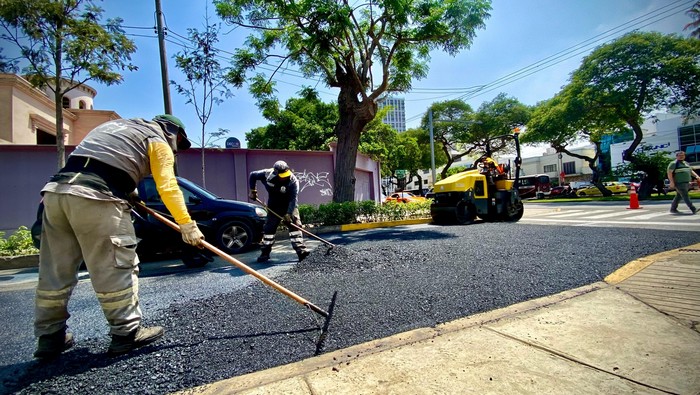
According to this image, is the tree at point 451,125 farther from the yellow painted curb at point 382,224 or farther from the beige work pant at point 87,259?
the beige work pant at point 87,259

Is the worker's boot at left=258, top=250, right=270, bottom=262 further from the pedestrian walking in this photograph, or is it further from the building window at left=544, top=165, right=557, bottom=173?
the building window at left=544, top=165, right=557, bottom=173

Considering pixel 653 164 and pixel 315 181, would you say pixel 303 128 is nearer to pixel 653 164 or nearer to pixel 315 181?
pixel 315 181

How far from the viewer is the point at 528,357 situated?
1831 millimetres

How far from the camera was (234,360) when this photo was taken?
1.92m

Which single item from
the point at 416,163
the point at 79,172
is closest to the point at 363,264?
the point at 79,172

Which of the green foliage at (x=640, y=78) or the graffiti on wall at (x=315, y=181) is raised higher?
the green foliage at (x=640, y=78)

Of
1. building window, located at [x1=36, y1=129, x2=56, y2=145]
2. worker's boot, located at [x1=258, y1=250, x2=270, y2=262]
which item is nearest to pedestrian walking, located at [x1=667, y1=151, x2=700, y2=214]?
worker's boot, located at [x1=258, y1=250, x2=270, y2=262]

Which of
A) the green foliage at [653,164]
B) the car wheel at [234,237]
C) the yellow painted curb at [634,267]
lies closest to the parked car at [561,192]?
the green foliage at [653,164]

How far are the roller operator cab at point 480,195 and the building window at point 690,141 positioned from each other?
37.0 metres

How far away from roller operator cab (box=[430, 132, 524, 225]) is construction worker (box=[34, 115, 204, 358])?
300 inches

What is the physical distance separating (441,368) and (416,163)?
121 ft

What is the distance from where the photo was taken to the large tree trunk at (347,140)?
10211mm

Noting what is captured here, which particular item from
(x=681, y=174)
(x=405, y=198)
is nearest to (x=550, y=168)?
(x=405, y=198)

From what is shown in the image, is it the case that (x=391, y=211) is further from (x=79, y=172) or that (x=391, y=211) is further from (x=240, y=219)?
(x=79, y=172)
